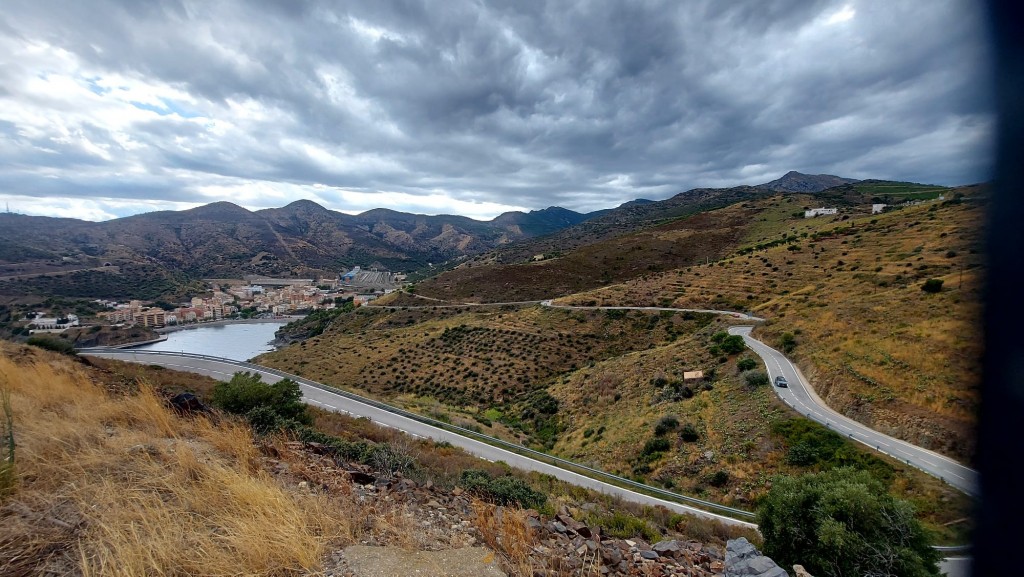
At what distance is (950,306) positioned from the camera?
535 inches

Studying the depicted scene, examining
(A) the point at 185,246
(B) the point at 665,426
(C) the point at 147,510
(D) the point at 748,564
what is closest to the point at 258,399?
(C) the point at 147,510

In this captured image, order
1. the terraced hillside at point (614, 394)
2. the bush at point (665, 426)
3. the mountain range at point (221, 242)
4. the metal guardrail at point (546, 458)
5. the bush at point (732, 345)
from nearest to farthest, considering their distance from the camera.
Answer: the metal guardrail at point (546, 458) < the terraced hillside at point (614, 394) < the bush at point (665, 426) < the bush at point (732, 345) < the mountain range at point (221, 242)

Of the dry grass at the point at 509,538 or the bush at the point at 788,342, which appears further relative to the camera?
the bush at the point at 788,342

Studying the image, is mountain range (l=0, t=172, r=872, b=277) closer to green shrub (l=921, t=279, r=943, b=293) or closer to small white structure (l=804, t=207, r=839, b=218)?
small white structure (l=804, t=207, r=839, b=218)

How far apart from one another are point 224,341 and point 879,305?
284 ft

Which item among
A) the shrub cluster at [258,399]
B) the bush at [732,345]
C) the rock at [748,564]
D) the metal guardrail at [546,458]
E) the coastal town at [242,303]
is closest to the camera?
the rock at [748,564]

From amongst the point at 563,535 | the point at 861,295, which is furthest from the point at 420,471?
the point at 861,295

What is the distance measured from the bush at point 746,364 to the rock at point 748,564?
1574 centimetres

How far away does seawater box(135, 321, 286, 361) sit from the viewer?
193 ft

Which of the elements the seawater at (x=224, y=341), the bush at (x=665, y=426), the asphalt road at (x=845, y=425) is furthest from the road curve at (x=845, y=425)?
the seawater at (x=224, y=341)

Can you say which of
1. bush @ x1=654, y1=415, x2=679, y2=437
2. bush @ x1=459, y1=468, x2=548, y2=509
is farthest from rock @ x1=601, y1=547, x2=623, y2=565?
bush @ x1=654, y1=415, x2=679, y2=437

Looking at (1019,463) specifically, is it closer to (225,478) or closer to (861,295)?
(225,478)

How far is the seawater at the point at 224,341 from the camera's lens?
5884 cm

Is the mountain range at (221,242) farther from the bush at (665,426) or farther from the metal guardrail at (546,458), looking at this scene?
the bush at (665,426)
